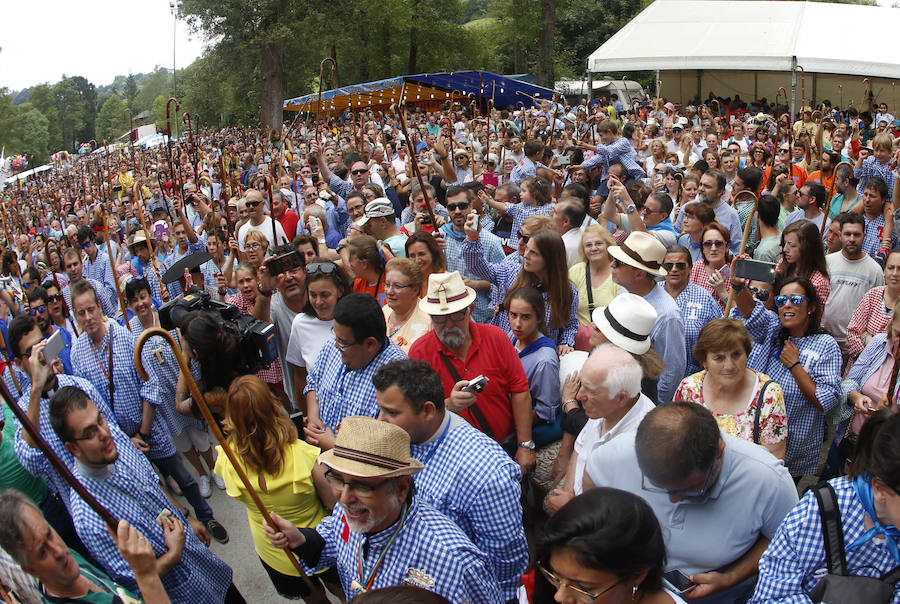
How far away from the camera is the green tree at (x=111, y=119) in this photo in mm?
91812

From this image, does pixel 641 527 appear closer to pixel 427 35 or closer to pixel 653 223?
pixel 653 223

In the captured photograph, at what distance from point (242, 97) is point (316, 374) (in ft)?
129

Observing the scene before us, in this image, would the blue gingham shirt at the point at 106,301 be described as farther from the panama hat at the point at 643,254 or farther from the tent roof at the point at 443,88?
the tent roof at the point at 443,88

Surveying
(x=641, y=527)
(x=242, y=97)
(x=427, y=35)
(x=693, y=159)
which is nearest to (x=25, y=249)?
(x=693, y=159)

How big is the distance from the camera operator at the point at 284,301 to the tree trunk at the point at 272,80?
2808 centimetres

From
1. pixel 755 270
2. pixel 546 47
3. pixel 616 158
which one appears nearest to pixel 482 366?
pixel 755 270

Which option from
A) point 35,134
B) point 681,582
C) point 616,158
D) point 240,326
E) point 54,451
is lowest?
point 681,582

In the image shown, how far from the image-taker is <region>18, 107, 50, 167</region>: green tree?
248 ft

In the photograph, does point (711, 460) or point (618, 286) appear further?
point (618, 286)

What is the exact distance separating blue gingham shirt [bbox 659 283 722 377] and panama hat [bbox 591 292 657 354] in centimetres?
88

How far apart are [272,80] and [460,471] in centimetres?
3271

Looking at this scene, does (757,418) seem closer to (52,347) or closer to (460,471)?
(460,471)

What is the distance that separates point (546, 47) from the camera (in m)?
36.4

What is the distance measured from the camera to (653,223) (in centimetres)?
631
